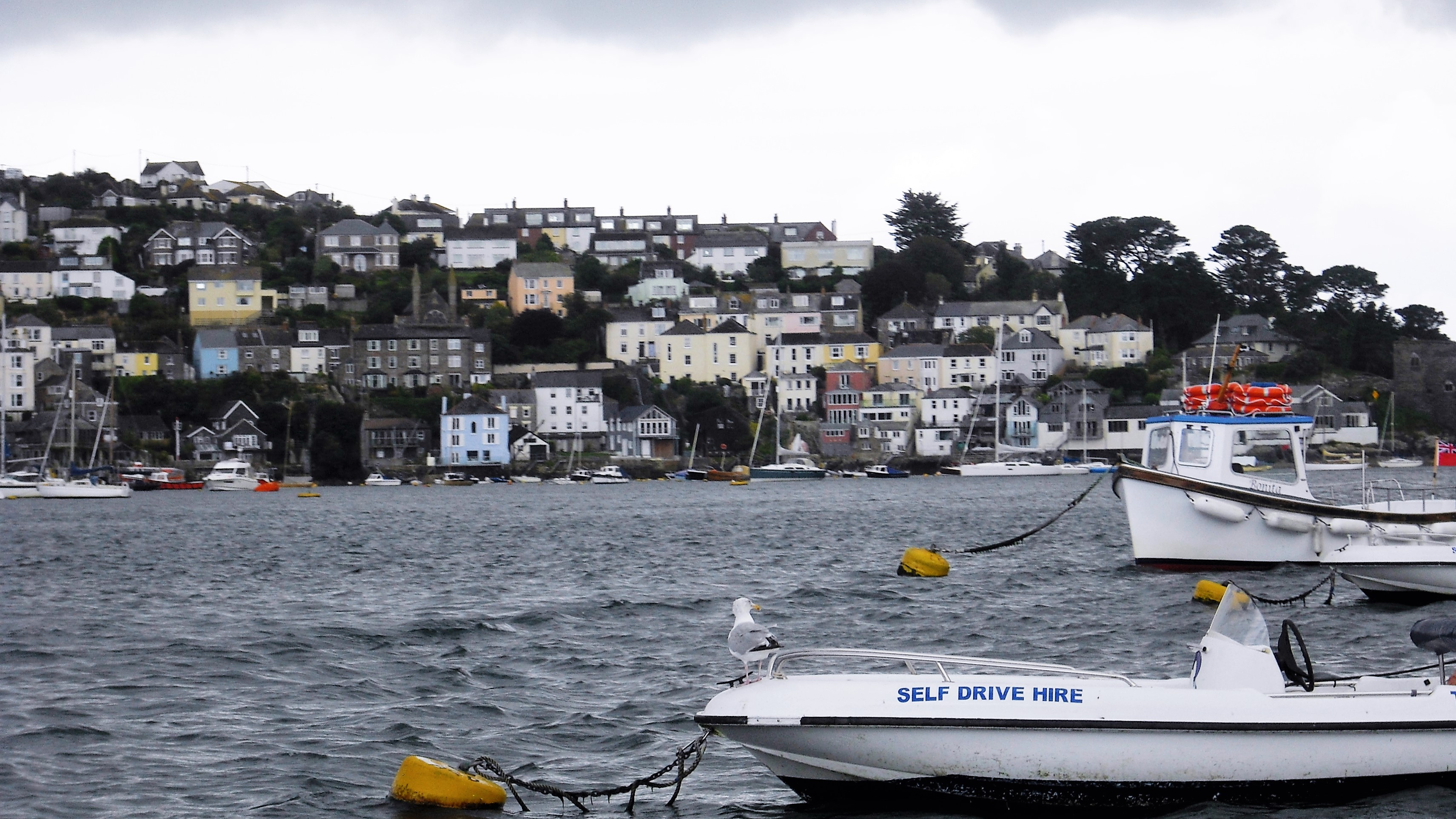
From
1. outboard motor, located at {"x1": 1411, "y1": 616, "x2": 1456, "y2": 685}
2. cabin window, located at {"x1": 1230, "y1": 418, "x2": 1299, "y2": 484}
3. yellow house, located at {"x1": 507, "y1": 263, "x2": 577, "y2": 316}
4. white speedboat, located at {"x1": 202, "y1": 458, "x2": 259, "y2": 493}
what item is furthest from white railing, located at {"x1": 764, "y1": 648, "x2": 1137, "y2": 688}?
yellow house, located at {"x1": 507, "y1": 263, "x2": 577, "y2": 316}

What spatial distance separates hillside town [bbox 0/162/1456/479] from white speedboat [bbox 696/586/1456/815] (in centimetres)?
9585

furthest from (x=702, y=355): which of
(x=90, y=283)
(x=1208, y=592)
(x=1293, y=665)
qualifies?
(x=1293, y=665)

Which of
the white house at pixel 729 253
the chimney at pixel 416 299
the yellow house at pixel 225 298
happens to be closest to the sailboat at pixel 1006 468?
the white house at pixel 729 253

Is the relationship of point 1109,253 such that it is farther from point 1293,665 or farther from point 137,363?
point 1293,665

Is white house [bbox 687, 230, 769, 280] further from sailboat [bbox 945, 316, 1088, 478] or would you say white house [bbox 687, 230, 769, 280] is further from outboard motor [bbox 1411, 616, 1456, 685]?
outboard motor [bbox 1411, 616, 1456, 685]

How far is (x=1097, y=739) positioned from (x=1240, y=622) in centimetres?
143

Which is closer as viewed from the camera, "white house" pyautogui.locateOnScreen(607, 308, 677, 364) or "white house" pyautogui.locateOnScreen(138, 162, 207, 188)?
"white house" pyautogui.locateOnScreen(607, 308, 677, 364)

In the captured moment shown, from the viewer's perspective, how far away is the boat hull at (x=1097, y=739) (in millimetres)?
10508

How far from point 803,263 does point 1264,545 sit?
129 m

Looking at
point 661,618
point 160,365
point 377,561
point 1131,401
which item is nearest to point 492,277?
point 160,365

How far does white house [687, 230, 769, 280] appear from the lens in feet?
495

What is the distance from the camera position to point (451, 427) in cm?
10988

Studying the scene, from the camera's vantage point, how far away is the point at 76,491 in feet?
286

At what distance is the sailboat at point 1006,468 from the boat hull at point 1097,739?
94055 millimetres
